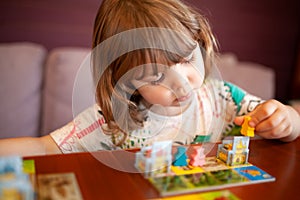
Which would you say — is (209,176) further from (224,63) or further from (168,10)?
(224,63)

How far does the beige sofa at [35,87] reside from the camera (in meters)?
1.46

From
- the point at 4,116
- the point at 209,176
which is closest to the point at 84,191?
the point at 209,176

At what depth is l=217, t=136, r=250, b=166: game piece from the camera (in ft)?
1.87

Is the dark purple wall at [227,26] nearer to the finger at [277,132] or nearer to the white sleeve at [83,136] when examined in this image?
the white sleeve at [83,136]

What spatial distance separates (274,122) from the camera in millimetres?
711

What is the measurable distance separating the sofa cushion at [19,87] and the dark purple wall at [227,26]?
0.12 metres

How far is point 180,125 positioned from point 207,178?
377 mm

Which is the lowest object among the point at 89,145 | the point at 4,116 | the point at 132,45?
the point at 4,116

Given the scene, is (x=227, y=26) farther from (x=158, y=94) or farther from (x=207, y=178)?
(x=207, y=178)

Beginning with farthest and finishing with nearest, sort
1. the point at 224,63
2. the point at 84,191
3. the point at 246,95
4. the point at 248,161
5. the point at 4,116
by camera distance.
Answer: the point at 224,63 < the point at 4,116 < the point at 246,95 < the point at 248,161 < the point at 84,191

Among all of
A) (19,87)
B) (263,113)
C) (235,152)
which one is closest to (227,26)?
(19,87)

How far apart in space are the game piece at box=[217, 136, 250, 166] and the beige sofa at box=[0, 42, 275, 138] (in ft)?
3.04

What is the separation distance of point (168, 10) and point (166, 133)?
0.33m

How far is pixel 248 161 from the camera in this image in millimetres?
600
